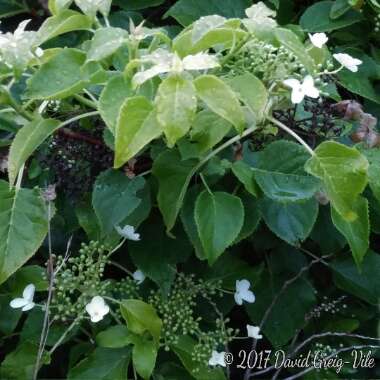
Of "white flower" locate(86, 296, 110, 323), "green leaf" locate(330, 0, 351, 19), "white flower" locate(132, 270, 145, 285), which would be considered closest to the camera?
"white flower" locate(86, 296, 110, 323)

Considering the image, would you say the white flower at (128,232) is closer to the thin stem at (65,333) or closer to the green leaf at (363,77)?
the thin stem at (65,333)

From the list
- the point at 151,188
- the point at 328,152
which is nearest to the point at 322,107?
the point at 328,152

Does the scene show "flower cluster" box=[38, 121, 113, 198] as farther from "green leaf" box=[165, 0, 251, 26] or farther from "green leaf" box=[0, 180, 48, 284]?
"green leaf" box=[165, 0, 251, 26]

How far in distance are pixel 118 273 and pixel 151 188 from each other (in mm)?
305

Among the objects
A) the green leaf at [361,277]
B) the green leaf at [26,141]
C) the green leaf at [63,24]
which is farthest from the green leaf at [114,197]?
the green leaf at [361,277]

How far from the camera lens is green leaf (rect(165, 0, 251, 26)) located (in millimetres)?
1344

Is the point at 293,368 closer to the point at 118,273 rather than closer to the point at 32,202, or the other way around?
the point at 118,273

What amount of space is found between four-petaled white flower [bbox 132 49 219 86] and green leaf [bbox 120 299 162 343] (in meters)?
0.37

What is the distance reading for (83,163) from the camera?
1.06 m

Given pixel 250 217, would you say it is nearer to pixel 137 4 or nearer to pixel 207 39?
pixel 207 39

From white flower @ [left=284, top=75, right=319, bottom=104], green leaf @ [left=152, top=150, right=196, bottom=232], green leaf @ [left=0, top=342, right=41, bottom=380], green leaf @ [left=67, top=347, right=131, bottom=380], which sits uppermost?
white flower @ [left=284, top=75, right=319, bottom=104]

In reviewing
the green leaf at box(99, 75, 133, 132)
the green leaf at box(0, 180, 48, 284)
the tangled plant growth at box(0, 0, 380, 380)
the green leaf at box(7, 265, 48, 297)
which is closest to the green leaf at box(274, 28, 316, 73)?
the tangled plant growth at box(0, 0, 380, 380)

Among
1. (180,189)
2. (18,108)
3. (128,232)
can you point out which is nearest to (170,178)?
(180,189)

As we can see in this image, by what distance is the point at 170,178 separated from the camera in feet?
3.25
